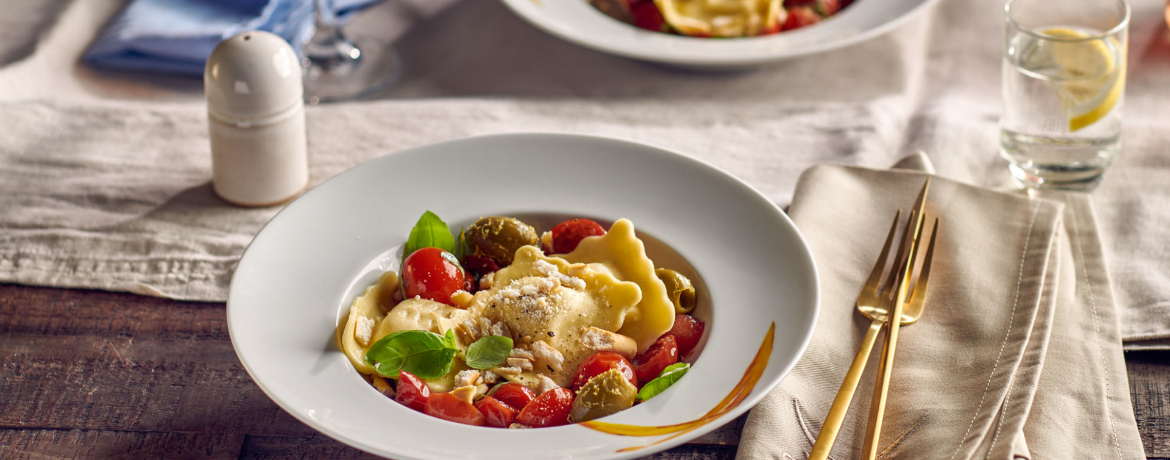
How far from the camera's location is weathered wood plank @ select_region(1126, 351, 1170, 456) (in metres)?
1.53

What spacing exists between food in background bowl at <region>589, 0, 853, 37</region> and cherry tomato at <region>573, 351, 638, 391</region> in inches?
51.4

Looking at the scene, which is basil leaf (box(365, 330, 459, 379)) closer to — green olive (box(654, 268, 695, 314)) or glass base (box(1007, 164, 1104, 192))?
green olive (box(654, 268, 695, 314))

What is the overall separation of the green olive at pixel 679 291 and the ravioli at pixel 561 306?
3.2 inches

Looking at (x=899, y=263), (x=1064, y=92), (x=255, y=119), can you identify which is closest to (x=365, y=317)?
(x=255, y=119)

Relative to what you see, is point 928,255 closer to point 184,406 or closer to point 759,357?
point 759,357

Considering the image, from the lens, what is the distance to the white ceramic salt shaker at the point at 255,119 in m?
1.93

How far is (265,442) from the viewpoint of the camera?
1.52 m

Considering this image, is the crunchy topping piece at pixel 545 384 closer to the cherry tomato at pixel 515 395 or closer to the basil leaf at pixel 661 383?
the cherry tomato at pixel 515 395

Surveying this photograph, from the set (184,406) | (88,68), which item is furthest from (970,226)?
(88,68)

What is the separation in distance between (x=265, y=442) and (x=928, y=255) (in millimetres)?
1225

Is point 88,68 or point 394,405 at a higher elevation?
point 394,405

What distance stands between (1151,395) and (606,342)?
3.11 feet

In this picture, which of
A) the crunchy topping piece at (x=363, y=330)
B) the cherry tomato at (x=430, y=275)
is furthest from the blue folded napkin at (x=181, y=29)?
the crunchy topping piece at (x=363, y=330)

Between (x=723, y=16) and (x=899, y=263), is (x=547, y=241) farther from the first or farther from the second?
(x=723, y=16)
